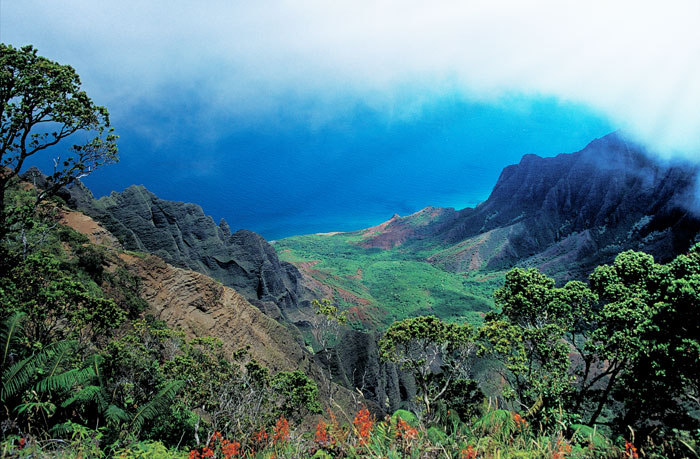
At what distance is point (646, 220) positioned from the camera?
96.3 meters

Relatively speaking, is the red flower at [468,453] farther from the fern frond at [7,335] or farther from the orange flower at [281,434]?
the fern frond at [7,335]

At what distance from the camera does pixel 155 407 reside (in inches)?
397

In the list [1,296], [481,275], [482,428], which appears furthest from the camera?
[481,275]

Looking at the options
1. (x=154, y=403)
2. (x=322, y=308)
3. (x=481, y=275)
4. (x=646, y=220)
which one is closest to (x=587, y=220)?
(x=646, y=220)

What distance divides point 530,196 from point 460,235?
3181 cm

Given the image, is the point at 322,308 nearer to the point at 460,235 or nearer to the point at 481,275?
the point at 481,275

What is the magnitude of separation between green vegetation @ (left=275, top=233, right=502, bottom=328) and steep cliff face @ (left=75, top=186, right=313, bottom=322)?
17968 millimetres

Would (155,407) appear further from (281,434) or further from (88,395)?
(281,434)

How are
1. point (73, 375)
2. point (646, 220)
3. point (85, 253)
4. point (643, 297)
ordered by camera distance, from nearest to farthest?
point (73, 375)
point (643, 297)
point (85, 253)
point (646, 220)

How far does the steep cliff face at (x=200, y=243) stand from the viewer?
44875 mm

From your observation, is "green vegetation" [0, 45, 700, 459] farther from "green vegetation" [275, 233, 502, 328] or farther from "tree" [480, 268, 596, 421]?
"green vegetation" [275, 233, 502, 328]

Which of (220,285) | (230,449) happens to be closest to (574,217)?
(220,285)

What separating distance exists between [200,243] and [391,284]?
66215mm

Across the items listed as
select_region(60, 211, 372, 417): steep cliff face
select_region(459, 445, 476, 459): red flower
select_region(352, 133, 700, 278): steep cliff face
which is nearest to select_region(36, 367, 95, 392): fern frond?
select_region(459, 445, 476, 459): red flower
